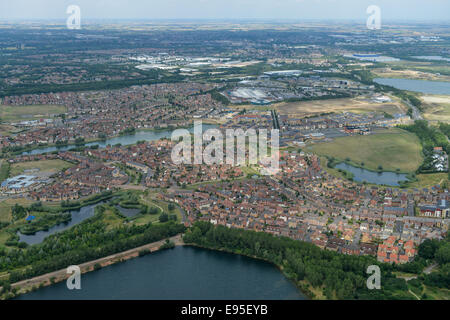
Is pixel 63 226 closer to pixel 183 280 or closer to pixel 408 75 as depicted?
pixel 183 280

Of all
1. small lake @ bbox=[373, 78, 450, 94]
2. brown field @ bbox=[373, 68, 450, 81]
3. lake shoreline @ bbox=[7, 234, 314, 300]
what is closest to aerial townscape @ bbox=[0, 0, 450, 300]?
lake shoreline @ bbox=[7, 234, 314, 300]

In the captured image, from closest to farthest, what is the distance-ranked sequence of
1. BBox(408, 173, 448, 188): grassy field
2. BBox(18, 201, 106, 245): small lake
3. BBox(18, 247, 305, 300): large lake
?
BBox(18, 247, 305, 300): large lake → BBox(18, 201, 106, 245): small lake → BBox(408, 173, 448, 188): grassy field

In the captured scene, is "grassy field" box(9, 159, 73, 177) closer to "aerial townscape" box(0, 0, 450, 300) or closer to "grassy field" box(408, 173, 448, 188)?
"aerial townscape" box(0, 0, 450, 300)

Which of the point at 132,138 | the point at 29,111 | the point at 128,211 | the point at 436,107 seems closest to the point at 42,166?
the point at 132,138

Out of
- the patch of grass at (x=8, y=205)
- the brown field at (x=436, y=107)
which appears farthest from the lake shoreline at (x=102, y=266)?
the brown field at (x=436, y=107)

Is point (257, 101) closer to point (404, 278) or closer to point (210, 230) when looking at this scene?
point (210, 230)
